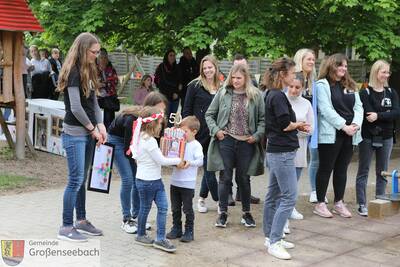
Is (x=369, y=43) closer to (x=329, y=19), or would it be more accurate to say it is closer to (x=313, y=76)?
(x=329, y=19)

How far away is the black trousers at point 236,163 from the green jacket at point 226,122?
0.23ft

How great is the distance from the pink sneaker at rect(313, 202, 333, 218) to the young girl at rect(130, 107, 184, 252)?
2.29 m

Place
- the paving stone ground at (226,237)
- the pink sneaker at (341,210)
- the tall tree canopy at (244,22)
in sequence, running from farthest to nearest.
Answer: the tall tree canopy at (244,22) → the pink sneaker at (341,210) → the paving stone ground at (226,237)

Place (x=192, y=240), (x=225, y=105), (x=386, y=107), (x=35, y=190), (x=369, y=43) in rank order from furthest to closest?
1. (x=369, y=43)
2. (x=35, y=190)
3. (x=386, y=107)
4. (x=225, y=105)
5. (x=192, y=240)

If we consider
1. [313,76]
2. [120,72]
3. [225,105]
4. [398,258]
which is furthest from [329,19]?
[120,72]

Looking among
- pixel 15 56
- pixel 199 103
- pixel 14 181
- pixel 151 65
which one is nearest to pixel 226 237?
pixel 199 103

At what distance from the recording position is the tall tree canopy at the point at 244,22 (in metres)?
10.9

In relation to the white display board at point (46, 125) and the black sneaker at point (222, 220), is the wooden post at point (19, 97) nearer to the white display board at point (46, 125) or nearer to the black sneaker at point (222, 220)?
the white display board at point (46, 125)

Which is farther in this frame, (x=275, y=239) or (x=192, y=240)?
(x=192, y=240)

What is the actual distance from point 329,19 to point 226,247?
20.9ft

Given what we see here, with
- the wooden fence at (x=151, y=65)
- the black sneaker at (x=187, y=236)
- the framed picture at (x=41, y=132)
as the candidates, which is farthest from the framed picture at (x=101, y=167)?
the wooden fence at (x=151, y=65)

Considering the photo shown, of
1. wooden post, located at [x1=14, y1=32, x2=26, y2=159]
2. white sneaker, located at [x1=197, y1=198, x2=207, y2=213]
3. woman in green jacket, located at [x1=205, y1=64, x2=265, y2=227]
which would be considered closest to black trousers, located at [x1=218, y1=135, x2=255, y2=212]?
woman in green jacket, located at [x1=205, y1=64, x2=265, y2=227]

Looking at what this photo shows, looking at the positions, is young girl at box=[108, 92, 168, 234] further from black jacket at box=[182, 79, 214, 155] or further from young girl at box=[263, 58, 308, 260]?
black jacket at box=[182, 79, 214, 155]

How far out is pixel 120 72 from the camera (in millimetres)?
30656
